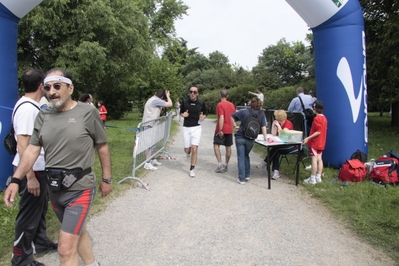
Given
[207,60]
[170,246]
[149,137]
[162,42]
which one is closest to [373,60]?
[149,137]

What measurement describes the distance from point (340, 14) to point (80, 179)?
6790 mm

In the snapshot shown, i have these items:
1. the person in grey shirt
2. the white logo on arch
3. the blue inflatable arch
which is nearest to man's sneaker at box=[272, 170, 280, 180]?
the blue inflatable arch

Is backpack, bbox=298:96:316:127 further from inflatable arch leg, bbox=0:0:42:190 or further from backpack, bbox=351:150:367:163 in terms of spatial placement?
inflatable arch leg, bbox=0:0:42:190

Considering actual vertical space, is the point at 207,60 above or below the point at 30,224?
above

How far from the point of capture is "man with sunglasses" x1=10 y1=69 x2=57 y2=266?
323cm

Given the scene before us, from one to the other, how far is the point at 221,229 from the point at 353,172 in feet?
11.4

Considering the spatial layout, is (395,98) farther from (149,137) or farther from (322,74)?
(149,137)

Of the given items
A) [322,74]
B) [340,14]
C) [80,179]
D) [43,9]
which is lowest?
[80,179]

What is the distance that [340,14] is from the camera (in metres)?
7.29

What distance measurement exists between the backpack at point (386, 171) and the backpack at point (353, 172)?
209 mm

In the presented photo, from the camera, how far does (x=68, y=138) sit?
2.78 metres

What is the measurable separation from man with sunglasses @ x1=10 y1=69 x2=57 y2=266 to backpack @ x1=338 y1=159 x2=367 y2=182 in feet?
18.2

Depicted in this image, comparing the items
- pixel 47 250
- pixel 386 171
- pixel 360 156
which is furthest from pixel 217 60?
pixel 47 250

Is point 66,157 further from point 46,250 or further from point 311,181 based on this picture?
point 311,181
